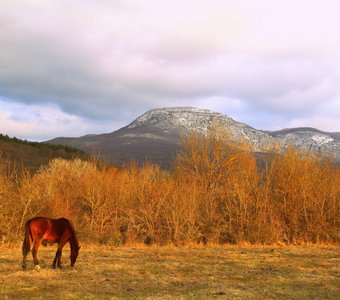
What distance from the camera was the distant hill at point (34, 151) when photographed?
6569cm

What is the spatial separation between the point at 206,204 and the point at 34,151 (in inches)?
2093

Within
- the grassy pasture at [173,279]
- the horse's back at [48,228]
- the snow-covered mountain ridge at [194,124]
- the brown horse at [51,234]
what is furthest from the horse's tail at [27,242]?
the snow-covered mountain ridge at [194,124]

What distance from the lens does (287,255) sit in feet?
61.4

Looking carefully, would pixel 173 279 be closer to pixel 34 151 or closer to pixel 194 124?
pixel 34 151

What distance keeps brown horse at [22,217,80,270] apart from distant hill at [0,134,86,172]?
5132 cm

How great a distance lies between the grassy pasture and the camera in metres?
9.74

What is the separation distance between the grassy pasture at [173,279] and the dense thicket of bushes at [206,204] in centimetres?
939

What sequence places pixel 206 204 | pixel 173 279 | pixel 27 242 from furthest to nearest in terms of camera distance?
pixel 206 204, pixel 27 242, pixel 173 279

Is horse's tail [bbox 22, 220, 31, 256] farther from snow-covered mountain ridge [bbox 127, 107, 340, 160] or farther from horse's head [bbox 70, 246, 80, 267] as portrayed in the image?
snow-covered mountain ridge [bbox 127, 107, 340, 160]

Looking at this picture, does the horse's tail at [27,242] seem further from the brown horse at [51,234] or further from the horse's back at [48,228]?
the horse's back at [48,228]

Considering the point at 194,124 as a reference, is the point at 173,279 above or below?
below

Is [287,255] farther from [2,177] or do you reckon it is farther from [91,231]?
[2,177]

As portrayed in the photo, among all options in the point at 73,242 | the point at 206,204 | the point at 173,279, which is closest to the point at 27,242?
the point at 73,242

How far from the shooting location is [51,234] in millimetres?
13406
